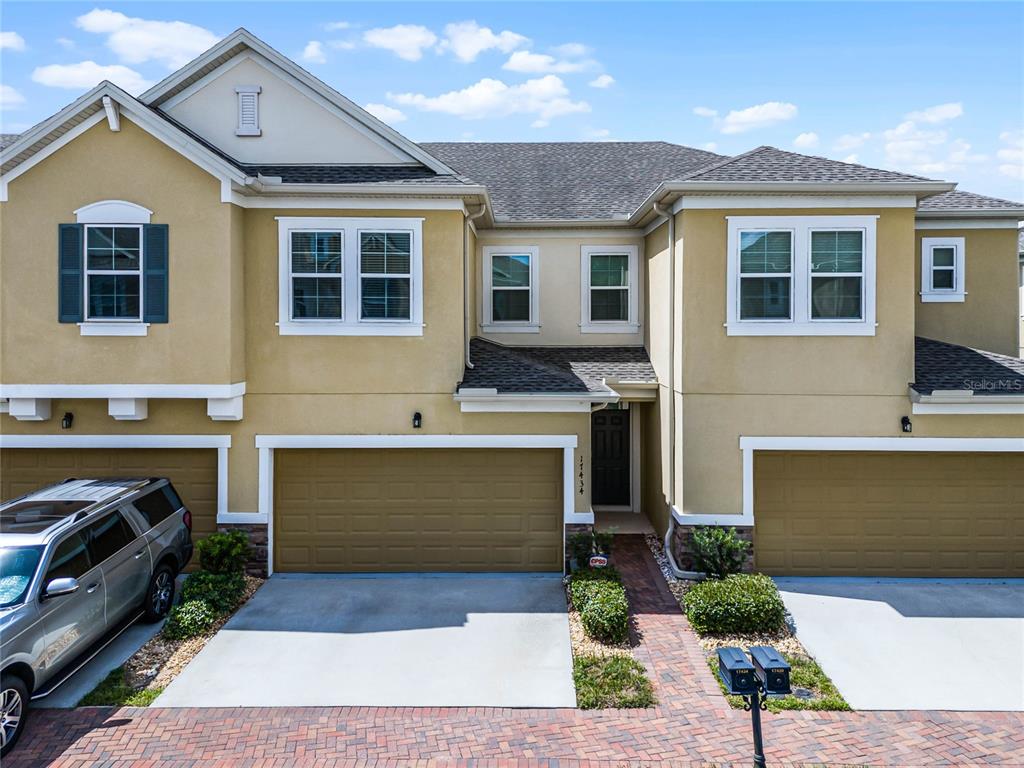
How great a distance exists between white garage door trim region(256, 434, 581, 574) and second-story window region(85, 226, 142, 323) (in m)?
2.68

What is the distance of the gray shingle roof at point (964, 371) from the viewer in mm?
10398

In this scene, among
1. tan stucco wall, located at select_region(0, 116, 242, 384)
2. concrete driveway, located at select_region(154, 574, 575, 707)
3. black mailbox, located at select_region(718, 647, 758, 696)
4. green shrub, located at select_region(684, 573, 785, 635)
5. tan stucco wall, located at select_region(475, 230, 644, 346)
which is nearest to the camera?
black mailbox, located at select_region(718, 647, 758, 696)

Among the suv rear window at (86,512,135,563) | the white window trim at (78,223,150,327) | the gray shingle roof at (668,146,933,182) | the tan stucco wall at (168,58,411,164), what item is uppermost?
the tan stucco wall at (168,58,411,164)

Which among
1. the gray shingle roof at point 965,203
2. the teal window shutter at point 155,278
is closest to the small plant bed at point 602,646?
the teal window shutter at point 155,278

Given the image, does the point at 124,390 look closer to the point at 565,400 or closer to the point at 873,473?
the point at 565,400

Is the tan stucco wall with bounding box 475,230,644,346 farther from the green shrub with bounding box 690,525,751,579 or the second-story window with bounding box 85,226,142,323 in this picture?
the second-story window with bounding box 85,226,142,323

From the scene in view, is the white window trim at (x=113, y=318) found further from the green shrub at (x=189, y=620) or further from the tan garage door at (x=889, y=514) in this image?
the tan garage door at (x=889, y=514)

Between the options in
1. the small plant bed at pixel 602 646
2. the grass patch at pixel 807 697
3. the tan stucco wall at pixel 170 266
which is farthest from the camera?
the tan stucco wall at pixel 170 266

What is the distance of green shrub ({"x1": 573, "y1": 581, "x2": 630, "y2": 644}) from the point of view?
8.55 meters

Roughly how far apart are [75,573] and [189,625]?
5.74 ft

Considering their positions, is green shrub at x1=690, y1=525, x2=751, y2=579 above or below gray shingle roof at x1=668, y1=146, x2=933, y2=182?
below

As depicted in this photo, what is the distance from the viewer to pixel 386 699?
7.32 meters

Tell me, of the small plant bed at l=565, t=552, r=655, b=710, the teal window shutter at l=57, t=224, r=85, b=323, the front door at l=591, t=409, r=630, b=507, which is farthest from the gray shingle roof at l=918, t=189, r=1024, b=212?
the teal window shutter at l=57, t=224, r=85, b=323

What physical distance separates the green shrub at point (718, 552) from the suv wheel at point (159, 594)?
24.3 feet
